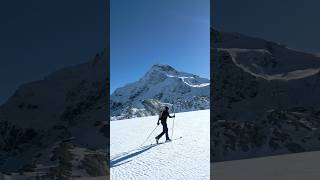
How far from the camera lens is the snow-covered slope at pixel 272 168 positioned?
7.59m

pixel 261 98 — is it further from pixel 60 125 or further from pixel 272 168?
pixel 60 125

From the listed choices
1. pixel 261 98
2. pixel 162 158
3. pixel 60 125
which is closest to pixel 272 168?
pixel 261 98

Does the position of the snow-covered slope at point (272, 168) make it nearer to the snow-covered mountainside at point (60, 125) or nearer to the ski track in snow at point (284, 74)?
the ski track in snow at point (284, 74)

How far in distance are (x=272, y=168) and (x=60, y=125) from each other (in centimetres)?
449

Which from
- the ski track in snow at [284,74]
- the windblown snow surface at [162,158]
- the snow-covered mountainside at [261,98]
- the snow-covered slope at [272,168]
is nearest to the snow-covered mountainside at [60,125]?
the windblown snow surface at [162,158]

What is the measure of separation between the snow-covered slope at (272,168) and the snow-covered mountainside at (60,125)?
2.47 metres

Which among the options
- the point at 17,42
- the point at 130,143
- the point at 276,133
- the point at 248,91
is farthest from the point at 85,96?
the point at 130,143

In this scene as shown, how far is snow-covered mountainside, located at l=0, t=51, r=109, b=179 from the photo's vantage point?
20.7 ft

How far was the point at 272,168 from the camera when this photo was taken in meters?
8.30

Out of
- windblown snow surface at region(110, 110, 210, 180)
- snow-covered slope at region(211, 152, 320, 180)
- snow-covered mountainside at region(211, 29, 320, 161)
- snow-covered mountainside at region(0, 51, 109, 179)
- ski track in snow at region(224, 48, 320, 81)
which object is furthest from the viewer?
ski track in snow at region(224, 48, 320, 81)

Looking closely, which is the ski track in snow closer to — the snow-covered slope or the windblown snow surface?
the snow-covered slope

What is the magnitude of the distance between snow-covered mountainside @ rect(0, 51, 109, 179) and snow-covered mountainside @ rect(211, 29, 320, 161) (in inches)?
105

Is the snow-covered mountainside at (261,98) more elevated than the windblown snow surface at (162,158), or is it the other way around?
the snow-covered mountainside at (261,98)

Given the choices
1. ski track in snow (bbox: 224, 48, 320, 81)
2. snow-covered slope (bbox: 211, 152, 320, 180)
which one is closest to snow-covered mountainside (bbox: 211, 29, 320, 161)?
ski track in snow (bbox: 224, 48, 320, 81)
